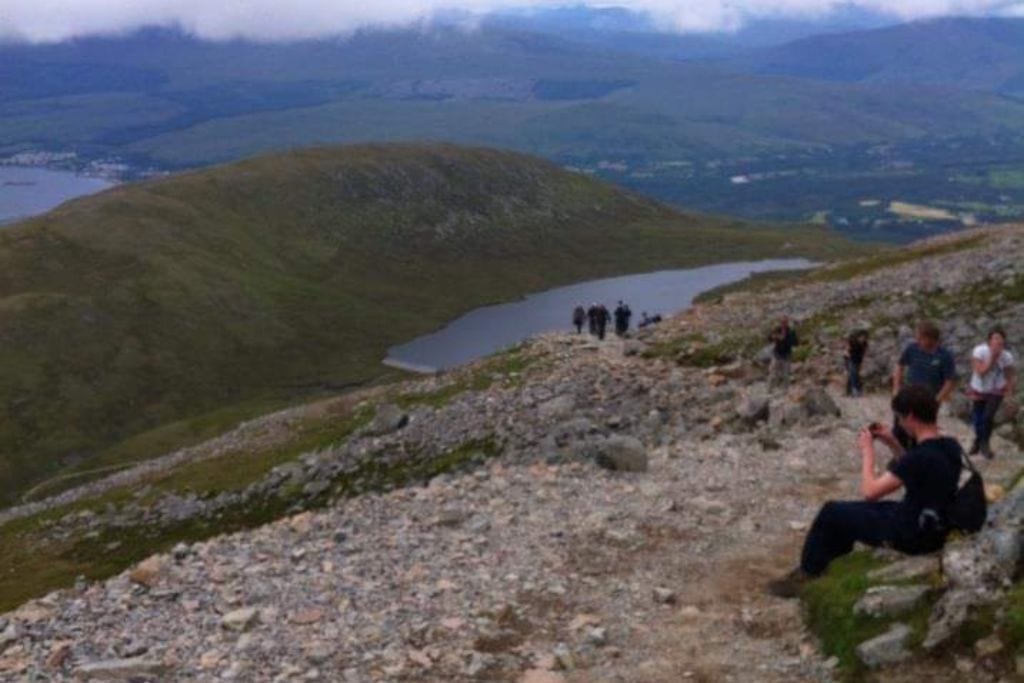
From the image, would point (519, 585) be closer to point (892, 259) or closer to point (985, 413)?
point (985, 413)

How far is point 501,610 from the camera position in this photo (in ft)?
62.5

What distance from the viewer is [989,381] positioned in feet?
87.7

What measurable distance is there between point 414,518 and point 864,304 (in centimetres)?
3775

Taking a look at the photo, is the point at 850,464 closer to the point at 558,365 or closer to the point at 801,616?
the point at 801,616

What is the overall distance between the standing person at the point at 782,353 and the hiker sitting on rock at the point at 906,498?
75.8ft

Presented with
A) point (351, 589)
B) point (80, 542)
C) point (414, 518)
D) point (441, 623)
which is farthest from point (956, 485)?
point (80, 542)

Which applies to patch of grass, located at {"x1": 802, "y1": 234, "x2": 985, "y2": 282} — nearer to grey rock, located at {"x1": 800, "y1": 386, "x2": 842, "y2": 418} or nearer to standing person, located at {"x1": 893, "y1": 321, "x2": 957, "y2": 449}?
grey rock, located at {"x1": 800, "y1": 386, "x2": 842, "y2": 418}

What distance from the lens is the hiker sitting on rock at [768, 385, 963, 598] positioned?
1584cm

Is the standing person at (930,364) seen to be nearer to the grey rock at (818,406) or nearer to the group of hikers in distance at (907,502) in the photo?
the group of hikers in distance at (907,502)

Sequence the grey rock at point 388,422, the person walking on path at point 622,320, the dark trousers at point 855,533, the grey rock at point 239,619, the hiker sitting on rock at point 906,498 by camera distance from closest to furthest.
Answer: the hiker sitting on rock at point 906,498
the dark trousers at point 855,533
the grey rock at point 239,619
the grey rock at point 388,422
the person walking on path at point 622,320

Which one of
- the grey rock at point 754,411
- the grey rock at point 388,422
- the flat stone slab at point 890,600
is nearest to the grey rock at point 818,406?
the grey rock at point 754,411

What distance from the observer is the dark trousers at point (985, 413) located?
26.6 meters

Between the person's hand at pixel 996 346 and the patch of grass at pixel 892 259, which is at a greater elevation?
the person's hand at pixel 996 346

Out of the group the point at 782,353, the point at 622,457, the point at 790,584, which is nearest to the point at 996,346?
the point at 622,457
